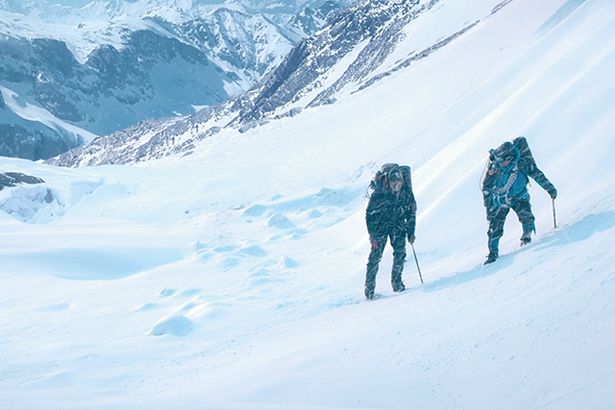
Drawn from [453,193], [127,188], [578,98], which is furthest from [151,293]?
[127,188]

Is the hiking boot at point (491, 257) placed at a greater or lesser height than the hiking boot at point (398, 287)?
greater

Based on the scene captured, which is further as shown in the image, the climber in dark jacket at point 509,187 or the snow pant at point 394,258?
the snow pant at point 394,258

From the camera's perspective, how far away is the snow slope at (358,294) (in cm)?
427

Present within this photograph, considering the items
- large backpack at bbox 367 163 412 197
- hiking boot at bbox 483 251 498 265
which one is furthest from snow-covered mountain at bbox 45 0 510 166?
hiking boot at bbox 483 251 498 265

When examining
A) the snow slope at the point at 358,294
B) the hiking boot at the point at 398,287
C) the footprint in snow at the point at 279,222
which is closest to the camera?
the snow slope at the point at 358,294

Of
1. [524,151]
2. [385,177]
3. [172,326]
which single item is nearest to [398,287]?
[385,177]

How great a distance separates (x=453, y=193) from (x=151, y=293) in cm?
536

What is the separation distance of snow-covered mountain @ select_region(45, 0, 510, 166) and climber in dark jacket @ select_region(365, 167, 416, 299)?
2003 inches

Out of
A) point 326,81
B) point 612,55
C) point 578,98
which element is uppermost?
point 326,81

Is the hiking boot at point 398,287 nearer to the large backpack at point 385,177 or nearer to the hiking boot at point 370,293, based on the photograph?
the hiking boot at point 370,293

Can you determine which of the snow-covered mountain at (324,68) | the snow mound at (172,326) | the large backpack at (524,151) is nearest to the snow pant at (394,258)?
the large backpack at (524,151)

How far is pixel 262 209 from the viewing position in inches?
750

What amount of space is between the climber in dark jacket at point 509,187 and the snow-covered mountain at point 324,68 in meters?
51.1

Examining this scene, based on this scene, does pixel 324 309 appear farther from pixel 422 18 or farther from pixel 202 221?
pixel 422 18
